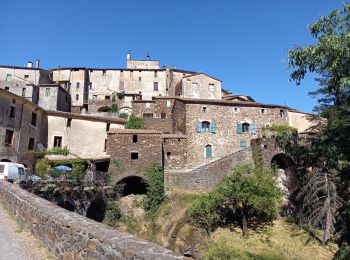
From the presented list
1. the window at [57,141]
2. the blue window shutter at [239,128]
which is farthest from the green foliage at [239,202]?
the window at [57,141]

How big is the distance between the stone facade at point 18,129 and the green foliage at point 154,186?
10.7 meters

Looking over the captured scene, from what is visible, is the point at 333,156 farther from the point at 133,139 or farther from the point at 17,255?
the point at 133,139

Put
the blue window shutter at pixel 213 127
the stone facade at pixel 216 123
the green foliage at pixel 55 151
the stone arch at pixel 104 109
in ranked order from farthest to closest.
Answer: the stone arch at pixel 104 109 < the blue window shutter at pixel 213 127 < the stone facade at pixel 216 123 < the green foliage at pixel 55 151

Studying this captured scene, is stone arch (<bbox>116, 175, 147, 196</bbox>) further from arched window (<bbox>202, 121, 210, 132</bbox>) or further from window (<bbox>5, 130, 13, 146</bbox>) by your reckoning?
window (<bbox>5, 130, 13, 146</bbox>)

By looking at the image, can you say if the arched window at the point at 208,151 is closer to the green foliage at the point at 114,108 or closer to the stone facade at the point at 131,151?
the stone facade at the point at 131,151

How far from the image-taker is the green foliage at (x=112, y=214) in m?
25.7

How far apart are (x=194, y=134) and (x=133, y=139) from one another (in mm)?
9387

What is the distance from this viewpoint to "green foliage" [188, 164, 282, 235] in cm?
2394

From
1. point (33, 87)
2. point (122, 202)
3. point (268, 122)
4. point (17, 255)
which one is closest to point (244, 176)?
point (122, 202)

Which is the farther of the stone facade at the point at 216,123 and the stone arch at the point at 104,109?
the stone arch at the point at 104,109

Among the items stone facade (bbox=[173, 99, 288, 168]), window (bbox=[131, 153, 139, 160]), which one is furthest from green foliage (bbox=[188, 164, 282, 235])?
stone facade (bbox=[173, 99, 288, 168])

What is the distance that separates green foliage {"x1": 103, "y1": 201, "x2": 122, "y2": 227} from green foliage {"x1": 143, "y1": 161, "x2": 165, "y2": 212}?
2.42m

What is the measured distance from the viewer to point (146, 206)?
27.2 meters

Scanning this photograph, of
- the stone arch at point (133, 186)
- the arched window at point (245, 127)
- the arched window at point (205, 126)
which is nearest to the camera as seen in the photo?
the stone arch at point (133, 186)
